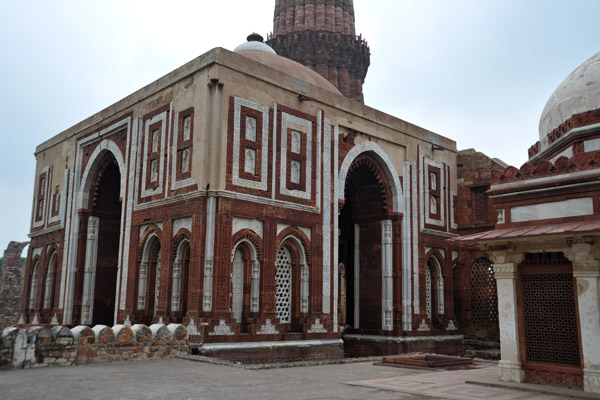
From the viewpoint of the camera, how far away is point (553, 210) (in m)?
7.82

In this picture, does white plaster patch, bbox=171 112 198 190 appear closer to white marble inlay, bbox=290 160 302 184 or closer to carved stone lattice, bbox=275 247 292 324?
white marble inlay, bbox=290 160 302 184

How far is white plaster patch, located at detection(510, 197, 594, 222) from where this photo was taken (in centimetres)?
755

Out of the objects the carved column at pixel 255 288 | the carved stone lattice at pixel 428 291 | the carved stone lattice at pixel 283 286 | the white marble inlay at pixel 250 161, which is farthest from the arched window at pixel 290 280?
the carved stone lattice at pixel 428 291

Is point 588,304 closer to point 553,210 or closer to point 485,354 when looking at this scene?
point 553,210

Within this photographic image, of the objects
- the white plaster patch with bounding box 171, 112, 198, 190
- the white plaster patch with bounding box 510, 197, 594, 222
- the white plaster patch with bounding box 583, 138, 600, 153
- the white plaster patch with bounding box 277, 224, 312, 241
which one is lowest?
the white plaster patch with bounding box 510, 197, 594, 222

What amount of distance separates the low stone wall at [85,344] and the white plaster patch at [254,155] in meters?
3.44

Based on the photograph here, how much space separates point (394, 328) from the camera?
15.8 m

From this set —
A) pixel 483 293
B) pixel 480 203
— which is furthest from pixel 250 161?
pixel 483 293

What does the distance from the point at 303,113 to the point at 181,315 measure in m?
5.67

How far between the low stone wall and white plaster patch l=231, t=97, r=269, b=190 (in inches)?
135

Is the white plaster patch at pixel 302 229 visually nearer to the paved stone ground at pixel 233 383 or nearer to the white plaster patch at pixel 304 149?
the white plaster patch at pixel 304 149

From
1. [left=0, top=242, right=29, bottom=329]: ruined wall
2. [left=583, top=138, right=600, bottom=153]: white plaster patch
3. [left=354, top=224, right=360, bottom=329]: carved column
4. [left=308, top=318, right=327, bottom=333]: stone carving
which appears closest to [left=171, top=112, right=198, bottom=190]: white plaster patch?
[left=308, top=318, right=327, bottom=333]: stone carving

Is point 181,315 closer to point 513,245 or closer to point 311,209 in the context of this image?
point 311,209

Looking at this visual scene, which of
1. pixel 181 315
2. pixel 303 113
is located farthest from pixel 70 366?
pixel 303 113
